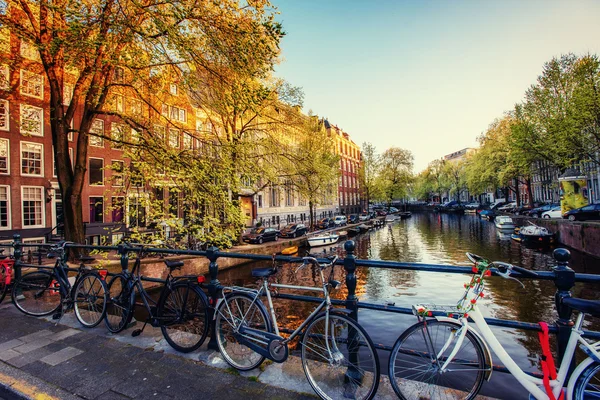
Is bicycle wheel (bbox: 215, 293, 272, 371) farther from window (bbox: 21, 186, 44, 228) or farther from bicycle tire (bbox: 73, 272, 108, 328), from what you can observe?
window (bbox: 21, 186, 44, 228)

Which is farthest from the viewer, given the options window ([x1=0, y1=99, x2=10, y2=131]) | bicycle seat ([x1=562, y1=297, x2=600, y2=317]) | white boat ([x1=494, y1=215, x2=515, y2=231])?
white boat ([x1=494, y1=215, x2=515, y2=231])

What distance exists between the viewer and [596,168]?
35688 mm

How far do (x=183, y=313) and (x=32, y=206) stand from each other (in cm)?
2367

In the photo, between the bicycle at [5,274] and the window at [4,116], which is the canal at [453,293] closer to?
the bicycle at [5,274]

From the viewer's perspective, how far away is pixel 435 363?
2.71 metres

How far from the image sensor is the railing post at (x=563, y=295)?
7.79ft

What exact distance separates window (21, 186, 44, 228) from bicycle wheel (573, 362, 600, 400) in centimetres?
2711

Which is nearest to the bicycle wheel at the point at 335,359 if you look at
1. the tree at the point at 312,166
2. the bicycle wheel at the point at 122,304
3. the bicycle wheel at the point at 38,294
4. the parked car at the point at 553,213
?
the bicycle wheel at the point at 122,304

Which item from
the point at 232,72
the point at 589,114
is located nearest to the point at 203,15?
the point at 232,72

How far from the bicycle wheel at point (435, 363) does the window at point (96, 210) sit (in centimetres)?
2606

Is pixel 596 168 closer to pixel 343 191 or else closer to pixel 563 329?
pixel 343 191

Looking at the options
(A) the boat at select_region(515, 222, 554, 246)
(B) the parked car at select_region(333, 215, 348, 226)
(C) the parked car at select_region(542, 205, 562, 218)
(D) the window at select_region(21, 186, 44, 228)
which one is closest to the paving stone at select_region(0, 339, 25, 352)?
(D) the window at select_region(21, 186, 44, 228)

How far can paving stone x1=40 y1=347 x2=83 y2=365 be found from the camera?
3672mm

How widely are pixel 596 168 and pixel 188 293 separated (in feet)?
157
